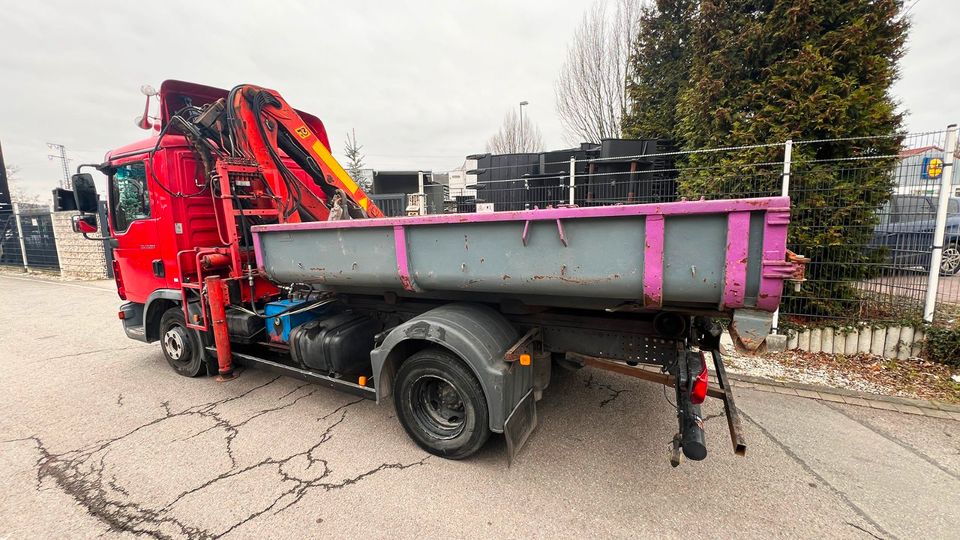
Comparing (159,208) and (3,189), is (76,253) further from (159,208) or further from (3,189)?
(159,208)

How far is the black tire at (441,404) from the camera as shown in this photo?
286cm

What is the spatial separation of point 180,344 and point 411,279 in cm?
336

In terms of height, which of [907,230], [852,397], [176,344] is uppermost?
[907,230]

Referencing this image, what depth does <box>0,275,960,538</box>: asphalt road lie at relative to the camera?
7.84 ft

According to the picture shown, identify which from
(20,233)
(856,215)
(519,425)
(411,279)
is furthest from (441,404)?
(20,233)

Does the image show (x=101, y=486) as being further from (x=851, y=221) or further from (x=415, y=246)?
(x=851, y=221)

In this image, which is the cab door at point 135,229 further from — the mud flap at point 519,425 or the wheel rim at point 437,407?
the mud flap at point 519,425

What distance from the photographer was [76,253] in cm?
1318

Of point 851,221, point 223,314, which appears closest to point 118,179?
point 223,314

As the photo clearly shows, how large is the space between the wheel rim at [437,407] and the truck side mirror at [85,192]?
4.36m

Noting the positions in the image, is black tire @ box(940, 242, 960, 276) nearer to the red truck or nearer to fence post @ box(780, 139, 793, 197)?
fence post @ box(780, 139, 793, 197)

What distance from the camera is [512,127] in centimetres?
Answer: 2330

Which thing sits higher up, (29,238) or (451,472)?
(29,238)

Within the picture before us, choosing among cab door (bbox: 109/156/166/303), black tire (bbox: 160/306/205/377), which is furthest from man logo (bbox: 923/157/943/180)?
cab door (bbox: 109/156/166/303)
